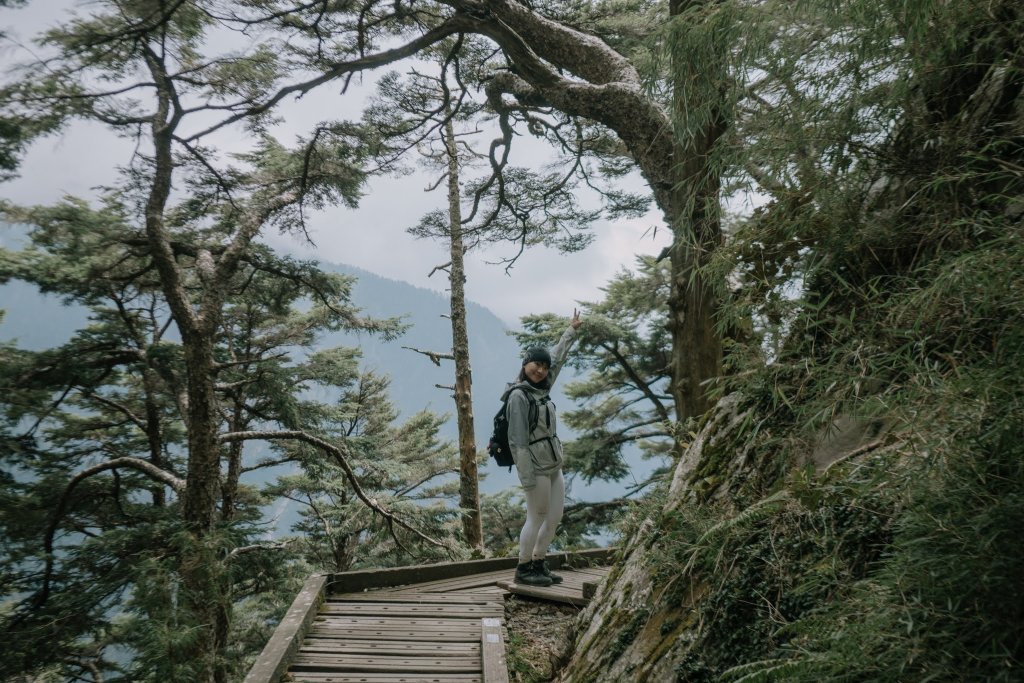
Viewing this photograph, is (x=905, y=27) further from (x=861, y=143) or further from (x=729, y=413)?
(x=729, y=413)

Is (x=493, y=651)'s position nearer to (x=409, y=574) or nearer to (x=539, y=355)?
(x=409, y=574)

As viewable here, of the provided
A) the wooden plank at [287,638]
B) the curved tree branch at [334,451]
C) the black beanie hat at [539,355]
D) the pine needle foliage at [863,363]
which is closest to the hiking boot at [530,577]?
the wooden plank at [287,638]

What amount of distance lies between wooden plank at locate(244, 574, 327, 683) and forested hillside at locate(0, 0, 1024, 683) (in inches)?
74.7

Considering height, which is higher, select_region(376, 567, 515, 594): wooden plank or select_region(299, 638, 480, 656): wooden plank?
select_region(376, 567, 515, 594): wooden plank

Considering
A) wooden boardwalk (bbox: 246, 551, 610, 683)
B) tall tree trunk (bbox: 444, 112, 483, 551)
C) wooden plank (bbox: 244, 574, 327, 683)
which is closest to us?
wooden plank (bbox: 244, 574, 327, 683)

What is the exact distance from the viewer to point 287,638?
430cm

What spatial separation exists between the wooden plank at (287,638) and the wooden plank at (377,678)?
15 centimetres

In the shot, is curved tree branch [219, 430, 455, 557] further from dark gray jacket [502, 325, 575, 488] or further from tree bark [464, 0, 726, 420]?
tree bark [464, 0, 726, 420]

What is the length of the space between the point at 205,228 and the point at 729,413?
11839mm

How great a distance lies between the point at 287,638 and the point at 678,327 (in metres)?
3.45

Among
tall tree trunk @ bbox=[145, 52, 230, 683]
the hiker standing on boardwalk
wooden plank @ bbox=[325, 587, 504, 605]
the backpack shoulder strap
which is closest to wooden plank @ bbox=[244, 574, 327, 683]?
wooden plank @ bbox=[325, 587, 504, 605]

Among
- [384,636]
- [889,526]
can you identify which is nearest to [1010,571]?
[889,526]

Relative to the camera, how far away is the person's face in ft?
17.0

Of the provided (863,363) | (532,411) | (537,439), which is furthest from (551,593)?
(863,363)
